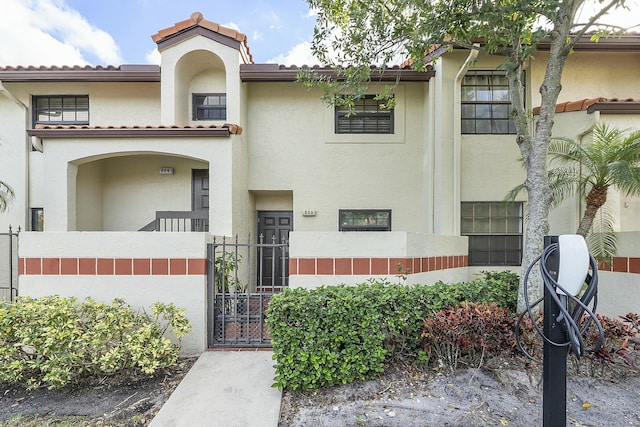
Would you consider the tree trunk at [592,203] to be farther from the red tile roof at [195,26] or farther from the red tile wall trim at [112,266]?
the red tile roof at [195,26]

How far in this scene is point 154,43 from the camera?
777 cm

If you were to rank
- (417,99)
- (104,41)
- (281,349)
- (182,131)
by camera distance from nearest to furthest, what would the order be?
1. (281,349)
2. (182,131)
3. (417,99)
4. (104,41)

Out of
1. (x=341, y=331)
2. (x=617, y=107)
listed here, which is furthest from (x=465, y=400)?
(x=617, y=107)

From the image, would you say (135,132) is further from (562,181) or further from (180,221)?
(562,181)

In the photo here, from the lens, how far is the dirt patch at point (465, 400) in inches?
119

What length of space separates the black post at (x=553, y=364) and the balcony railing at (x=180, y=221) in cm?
650

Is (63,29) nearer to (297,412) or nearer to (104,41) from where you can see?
(104,41)

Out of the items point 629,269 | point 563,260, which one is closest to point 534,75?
point 629,269

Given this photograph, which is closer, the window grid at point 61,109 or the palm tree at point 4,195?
the palm tree at point 4,195

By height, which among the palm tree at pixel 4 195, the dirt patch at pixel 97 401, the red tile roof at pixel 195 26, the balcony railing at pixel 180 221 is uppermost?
the red tile roof at pixel 195 26

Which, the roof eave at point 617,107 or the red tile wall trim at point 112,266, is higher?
the roof eave at point 617,107

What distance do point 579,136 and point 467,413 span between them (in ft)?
20.3

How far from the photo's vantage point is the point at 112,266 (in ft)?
14.6

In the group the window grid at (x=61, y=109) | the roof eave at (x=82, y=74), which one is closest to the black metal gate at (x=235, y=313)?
the roof eave at (x=82, y=74)
